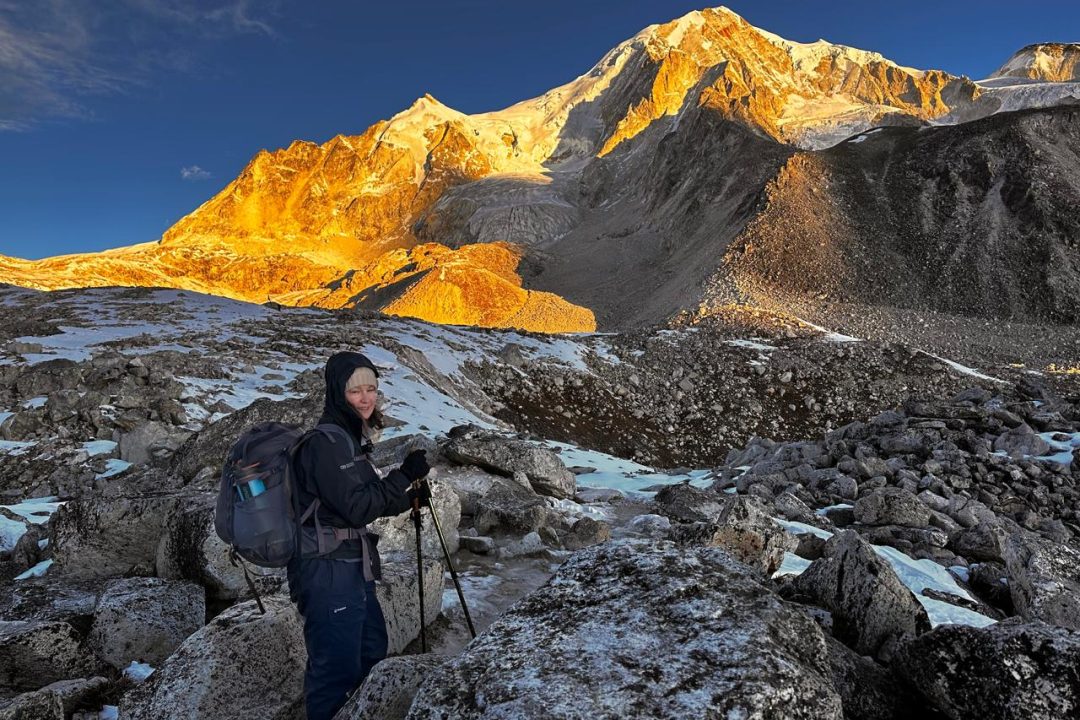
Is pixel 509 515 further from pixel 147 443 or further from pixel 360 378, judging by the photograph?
A: pixel 147 443

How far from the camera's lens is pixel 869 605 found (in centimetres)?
401

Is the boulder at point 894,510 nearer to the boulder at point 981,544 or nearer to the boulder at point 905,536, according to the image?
the boulder at point 905,536

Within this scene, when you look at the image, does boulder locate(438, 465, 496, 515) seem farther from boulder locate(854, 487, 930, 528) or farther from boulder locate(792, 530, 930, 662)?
boulder locate(854, 487, 930, 528)

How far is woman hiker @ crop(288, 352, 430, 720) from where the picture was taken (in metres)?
3.57

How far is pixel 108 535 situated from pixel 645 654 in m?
6.26

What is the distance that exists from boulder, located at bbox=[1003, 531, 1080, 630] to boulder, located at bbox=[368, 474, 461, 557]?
236 inches

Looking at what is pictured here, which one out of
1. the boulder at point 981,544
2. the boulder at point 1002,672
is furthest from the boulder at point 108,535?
the boulder at point 981,544

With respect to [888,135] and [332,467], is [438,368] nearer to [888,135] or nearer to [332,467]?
[332,467]

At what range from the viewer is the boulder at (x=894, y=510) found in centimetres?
920

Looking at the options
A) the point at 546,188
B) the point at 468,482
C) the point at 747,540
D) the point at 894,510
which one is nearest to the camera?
the point at 747,540

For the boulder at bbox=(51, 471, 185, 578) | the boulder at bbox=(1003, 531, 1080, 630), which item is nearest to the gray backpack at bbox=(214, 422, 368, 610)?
the boulder at bbox=(51, 471, 185, 578)

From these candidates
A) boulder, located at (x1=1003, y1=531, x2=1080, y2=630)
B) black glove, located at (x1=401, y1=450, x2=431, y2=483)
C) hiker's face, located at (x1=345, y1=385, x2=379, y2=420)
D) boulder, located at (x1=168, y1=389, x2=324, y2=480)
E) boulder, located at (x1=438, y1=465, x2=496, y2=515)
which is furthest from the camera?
boulder, located at (x1=168, y1=389, x2=324, y2=480)

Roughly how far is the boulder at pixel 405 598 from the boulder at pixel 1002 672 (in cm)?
355

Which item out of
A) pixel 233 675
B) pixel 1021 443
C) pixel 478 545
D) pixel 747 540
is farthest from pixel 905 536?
pixel 233 675
